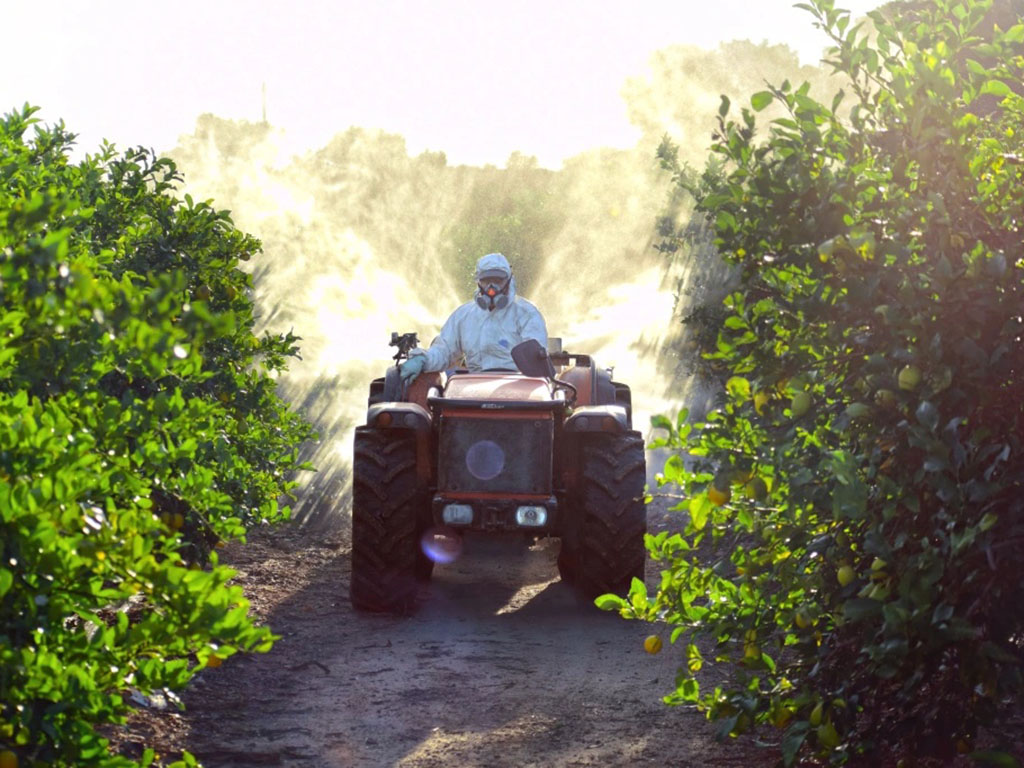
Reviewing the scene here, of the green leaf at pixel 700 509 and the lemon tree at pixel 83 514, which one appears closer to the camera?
the lemon tree at pixel 83 514

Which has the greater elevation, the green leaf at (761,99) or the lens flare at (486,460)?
the green leaf at (761,99)

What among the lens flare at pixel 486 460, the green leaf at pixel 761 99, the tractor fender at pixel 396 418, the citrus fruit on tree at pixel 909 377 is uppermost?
the green leaf at pixel 761 99

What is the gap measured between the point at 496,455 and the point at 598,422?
64 cm

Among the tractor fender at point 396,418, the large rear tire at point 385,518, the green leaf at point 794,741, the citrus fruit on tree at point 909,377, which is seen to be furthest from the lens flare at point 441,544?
the citrus fruit on tree at point 909,377

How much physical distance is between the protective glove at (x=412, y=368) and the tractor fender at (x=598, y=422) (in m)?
1.34

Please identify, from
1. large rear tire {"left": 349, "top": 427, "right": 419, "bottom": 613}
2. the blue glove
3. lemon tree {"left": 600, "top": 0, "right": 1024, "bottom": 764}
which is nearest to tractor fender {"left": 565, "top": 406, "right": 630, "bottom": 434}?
large rear tire {"left": 349, "top": 427, "right": 419, "bottom": 613}

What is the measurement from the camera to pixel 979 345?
376 centimetres

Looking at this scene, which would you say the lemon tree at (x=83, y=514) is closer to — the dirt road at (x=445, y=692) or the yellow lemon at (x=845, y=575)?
the dirt road at (x=445, y=692)

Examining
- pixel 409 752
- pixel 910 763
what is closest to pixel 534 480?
pixel 409 752

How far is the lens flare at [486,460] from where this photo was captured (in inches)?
308

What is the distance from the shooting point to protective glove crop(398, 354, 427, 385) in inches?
349

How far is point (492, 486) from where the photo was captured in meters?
7.80

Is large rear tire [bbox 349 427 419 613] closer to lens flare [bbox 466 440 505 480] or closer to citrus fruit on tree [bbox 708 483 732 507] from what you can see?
lens flare [bbox 466 440 505 480]

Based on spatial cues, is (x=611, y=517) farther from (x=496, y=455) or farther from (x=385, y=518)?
(x=385, y=518)
